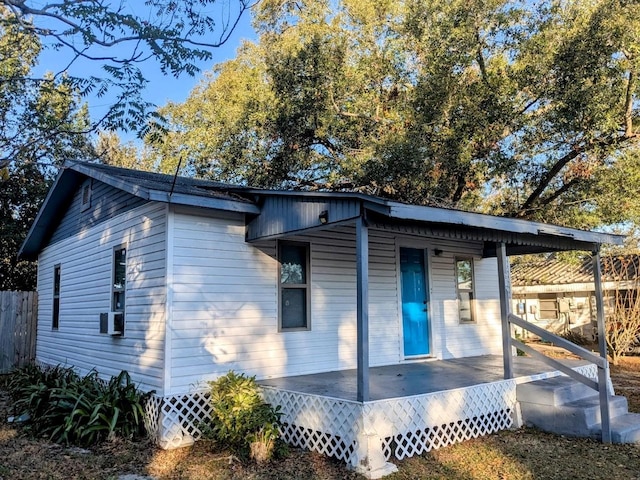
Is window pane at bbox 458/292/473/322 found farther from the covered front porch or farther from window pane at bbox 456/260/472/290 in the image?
the covered front porch

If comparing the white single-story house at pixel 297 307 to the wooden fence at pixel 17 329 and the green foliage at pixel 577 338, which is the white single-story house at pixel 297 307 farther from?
the green foliage at pixel 577 338

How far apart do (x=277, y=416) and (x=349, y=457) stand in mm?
1034

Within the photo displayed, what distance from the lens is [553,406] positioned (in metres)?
6.41

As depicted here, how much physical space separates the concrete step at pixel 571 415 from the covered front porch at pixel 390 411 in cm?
20

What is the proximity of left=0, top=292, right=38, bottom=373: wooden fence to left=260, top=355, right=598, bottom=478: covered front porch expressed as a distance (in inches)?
324

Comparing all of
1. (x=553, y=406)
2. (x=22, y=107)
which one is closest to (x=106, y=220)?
(x=553, y=406)

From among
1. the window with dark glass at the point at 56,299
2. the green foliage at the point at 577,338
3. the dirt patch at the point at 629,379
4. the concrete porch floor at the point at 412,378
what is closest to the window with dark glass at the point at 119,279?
the concrete porch floor at the point at 412,378

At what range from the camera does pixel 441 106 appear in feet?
38.5

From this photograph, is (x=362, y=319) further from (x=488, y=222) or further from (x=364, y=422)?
(x=488, y=222)

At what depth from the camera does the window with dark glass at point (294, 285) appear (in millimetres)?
7348

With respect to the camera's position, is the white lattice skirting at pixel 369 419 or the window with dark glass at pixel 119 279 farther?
the window with dark glass at pixel 119 279

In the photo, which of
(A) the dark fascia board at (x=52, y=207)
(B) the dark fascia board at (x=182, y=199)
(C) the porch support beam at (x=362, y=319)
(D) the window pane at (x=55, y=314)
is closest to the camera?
(C) the porch support beam at (x=362, y=319)

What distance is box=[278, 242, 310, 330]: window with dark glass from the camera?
735cm

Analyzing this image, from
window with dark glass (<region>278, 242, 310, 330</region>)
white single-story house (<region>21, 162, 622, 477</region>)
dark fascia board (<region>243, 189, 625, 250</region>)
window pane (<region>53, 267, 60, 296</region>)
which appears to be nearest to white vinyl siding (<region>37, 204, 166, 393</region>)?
white single-story house (<region>21, 162, 622, 477</region>)
